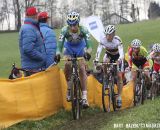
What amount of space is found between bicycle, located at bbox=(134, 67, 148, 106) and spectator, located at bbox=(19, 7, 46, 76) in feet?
10.4

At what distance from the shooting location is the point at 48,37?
40.0 feet

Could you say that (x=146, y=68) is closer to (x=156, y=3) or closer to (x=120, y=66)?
(x=120, y=66)

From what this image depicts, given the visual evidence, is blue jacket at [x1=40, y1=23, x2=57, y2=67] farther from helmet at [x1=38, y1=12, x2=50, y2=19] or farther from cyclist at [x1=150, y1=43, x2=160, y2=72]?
cyclist at [x1=150, y1=43, x2=160, y2=72]

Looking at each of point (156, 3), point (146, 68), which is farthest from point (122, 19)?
point (146, 68)

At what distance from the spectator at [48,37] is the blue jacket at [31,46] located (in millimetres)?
556

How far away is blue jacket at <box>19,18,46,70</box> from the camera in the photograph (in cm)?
1080

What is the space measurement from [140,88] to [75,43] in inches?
130

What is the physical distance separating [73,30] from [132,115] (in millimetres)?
2510

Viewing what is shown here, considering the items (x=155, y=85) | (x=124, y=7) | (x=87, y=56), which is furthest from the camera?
(x=124, y=7)

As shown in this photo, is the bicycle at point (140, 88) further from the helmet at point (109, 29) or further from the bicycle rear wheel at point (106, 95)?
the helmet at point (109, 29)

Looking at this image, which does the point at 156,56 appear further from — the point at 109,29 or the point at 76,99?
the point at 76,99

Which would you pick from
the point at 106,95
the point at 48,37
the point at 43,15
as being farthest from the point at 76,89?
the point at 43,15

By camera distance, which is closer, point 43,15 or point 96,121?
point 96,121

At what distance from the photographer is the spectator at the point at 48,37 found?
11.9 meters
